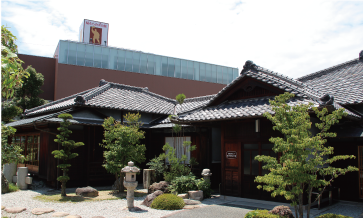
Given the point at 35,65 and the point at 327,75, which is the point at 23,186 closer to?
the point at 327,75

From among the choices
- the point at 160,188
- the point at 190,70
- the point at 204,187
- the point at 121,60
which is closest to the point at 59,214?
the point at 160,188

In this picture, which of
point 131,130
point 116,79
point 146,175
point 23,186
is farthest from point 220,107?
point 116,79

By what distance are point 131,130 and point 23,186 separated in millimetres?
6507

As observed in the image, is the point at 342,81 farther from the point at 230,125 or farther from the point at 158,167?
the point at 158,167

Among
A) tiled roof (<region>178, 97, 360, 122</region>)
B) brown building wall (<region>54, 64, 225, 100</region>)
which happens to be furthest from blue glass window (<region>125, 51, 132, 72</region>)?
tiled roof (<region>178, 97, 360, 122</region>)

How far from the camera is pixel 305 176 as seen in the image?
247 inches

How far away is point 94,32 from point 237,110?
32.8m

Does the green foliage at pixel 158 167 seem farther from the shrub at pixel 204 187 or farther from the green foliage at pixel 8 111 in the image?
the green foliage at pixel 8 111

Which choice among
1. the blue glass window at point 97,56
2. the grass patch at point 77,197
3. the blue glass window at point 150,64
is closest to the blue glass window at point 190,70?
the blue glass window at point 150,64

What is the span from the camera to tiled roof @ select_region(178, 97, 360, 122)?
33.5 ft

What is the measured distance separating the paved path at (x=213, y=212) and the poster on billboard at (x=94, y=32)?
33553 mm

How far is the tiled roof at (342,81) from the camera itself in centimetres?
A: 1161

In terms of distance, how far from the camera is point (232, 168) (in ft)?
38.6

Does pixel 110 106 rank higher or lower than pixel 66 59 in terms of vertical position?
lower
